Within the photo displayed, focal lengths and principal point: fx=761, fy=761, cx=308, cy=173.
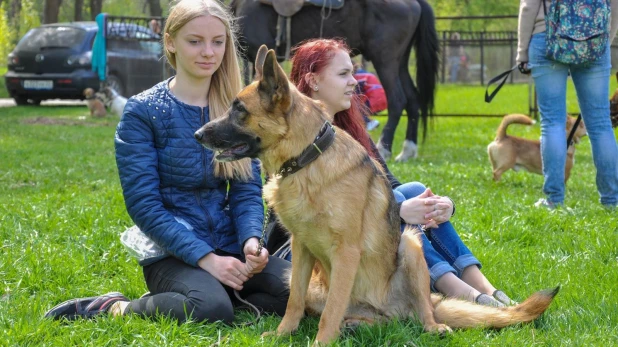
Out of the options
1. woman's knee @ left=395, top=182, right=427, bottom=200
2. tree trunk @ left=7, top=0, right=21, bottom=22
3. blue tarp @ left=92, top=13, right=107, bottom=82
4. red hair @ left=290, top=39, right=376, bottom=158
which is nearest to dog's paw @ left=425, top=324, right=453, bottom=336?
woman's knee @ left=395, top=182, right=427, bottom=200

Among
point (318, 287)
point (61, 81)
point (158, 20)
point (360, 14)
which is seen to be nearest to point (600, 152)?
point (318, 287)

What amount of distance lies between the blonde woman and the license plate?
16.1m

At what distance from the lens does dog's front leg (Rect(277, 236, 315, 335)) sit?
3.52 meters

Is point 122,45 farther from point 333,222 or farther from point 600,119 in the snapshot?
point 333,222

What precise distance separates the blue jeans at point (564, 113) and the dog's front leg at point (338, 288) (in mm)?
3537

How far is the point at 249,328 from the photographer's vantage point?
3.58 m

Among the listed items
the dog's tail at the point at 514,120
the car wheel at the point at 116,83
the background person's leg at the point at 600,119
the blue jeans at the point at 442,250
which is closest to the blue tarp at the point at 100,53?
the car wheel at the point at 116,83

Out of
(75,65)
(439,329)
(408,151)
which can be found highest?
(439,329)

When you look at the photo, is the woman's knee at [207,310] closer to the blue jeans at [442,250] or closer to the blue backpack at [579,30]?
the blue jeans at [442,250]

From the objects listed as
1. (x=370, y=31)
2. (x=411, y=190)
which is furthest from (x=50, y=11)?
(x=411, y=190)

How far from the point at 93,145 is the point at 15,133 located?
231 centimetres

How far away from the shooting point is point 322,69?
411 centimetres

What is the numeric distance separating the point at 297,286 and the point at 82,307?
1.05 m

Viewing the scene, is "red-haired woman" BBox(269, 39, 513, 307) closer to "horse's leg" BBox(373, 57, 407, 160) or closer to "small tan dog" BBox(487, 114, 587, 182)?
"small tan dog" BBox(487, 114, 587, 182)
